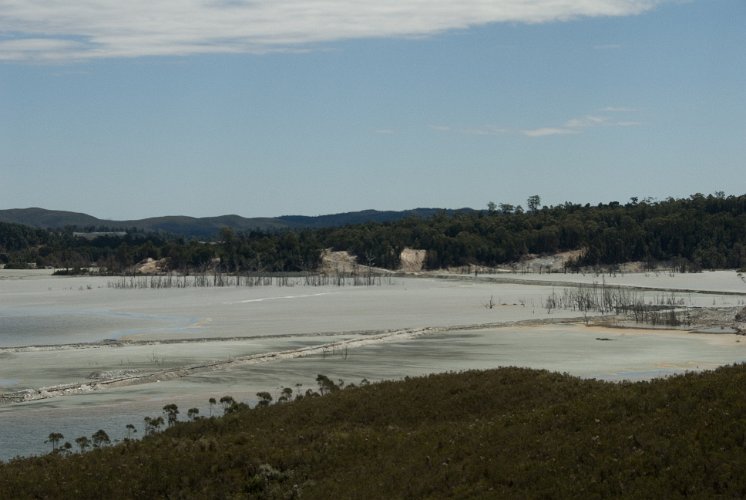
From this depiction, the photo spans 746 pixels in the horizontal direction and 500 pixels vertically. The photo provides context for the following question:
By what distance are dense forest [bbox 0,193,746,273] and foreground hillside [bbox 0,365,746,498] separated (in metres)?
108

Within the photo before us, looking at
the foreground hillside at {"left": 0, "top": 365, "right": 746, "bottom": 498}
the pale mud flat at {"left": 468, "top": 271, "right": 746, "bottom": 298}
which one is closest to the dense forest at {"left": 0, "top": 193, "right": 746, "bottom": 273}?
the pale mud flat at {"left": 468, "top": 271, "right": 746, "bottom": 298}

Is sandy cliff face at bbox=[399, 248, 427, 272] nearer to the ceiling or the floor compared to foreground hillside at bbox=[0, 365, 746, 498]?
nearer to the ceiling

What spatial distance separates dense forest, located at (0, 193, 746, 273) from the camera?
132 m

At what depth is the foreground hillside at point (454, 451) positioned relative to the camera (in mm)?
14305

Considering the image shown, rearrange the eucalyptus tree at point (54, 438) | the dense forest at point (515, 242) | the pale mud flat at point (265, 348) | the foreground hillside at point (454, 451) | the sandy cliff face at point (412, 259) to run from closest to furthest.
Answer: the foreground hillside at point (454, 451), the eucalyptus tree at point (54, 438), the pale mud flat at point (265, 348), the dense forest at point (515, 242), the sandy cliff face at point (412, 259)

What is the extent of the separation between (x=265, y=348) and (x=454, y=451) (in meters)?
27.0

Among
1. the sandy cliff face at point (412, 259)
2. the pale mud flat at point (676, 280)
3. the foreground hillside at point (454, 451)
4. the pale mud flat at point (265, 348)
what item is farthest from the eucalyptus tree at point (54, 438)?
the sandy cliff face at point (412, 259)

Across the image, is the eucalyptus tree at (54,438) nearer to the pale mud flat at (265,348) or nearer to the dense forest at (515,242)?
the pale mud flat at (265,348)

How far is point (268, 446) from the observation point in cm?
1856

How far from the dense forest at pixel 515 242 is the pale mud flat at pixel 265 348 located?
53870 millimetres

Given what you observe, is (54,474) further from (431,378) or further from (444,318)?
(444,318)

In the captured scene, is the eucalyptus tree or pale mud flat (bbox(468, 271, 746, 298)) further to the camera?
pale mud flat (bbox(468, 271, 746, 298))

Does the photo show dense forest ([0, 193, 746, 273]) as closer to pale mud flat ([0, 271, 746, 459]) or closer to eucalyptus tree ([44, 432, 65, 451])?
pale mud flat ([0, 271, 746, 459])

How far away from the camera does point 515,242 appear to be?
465 ft
